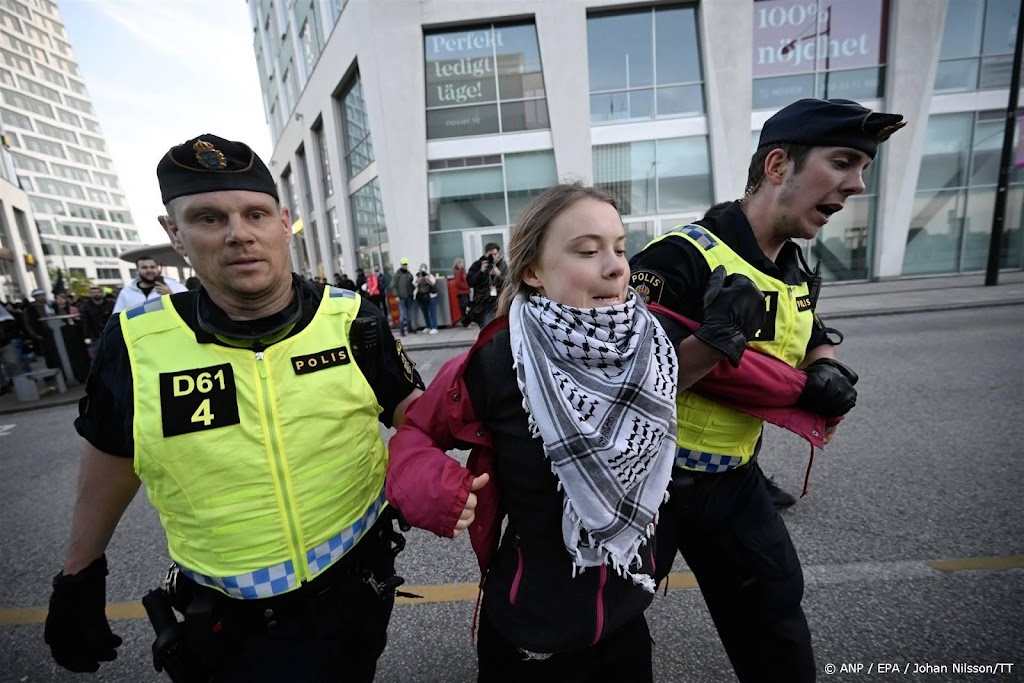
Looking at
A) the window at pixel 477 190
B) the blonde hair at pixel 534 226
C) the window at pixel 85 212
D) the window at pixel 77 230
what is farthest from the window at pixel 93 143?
the blonde hair at pixel 534 226

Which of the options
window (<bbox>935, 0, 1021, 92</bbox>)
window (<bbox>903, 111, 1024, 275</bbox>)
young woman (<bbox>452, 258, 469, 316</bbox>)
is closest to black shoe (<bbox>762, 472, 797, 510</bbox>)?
young woman (<bbox>452, 258, 469, 316</bbox>)

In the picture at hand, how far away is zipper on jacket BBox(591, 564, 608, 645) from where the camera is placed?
118 centimetres

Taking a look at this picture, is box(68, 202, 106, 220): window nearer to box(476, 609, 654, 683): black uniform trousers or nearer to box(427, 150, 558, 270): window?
box(427, 150, 558, 270): window

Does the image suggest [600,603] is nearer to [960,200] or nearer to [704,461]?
[704,461]

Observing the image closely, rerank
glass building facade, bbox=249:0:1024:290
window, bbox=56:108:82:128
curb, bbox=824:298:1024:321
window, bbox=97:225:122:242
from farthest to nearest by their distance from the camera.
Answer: window, bbox=97:225:122:242, window, bbox=56:108:82:128, glass building facade, bbox=249:0:1024:290, curb, bbox=824:298:1024:321

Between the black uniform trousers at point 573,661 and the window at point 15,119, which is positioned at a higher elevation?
the window at point 15,119

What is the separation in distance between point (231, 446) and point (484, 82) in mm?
14413

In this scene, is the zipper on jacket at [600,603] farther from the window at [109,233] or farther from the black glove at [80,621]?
the window at [109,233]

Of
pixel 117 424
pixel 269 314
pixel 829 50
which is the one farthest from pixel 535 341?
pixel 829 50

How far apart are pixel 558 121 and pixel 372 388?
13.3m

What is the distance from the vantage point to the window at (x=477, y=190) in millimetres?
13531

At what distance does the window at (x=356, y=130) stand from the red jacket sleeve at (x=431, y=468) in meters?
14.7

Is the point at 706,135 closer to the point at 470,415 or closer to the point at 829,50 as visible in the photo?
the point at 829,50

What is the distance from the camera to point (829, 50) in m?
12.8
